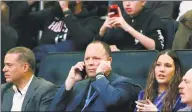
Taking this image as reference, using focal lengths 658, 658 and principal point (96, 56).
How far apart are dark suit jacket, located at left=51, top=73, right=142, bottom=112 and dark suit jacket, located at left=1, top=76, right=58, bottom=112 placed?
0.34ft

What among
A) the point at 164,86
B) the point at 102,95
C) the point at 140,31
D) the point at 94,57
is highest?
the point at 140,31

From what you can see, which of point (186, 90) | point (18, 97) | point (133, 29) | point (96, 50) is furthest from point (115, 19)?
point (186, 90)

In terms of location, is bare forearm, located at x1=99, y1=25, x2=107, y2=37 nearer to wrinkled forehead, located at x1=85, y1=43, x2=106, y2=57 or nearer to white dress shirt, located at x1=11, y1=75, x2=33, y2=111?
wrinkled forehead, located at x1=85, y1=43, x2=106, y2=57

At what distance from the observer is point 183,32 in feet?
17.0

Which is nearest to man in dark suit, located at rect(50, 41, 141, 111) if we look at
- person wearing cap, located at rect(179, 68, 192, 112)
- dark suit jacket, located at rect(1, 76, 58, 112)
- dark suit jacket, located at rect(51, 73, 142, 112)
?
dark suit jacket, located at rect(51, 73, 142, 112)

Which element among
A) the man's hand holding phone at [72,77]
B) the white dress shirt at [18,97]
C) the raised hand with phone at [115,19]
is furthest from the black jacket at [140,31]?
the white dress shirt at [18,97]

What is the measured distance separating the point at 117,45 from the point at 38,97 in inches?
37.6

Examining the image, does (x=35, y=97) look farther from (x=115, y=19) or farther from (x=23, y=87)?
(x=115, y=19)

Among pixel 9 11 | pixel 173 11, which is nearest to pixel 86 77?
pixel 173 11

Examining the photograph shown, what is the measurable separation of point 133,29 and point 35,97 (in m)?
0.99

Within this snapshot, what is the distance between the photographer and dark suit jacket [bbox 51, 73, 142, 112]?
4.70 m

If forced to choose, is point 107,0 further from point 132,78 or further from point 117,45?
point 132,78

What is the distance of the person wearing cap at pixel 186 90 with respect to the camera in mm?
4219

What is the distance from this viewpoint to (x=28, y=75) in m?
5.32
